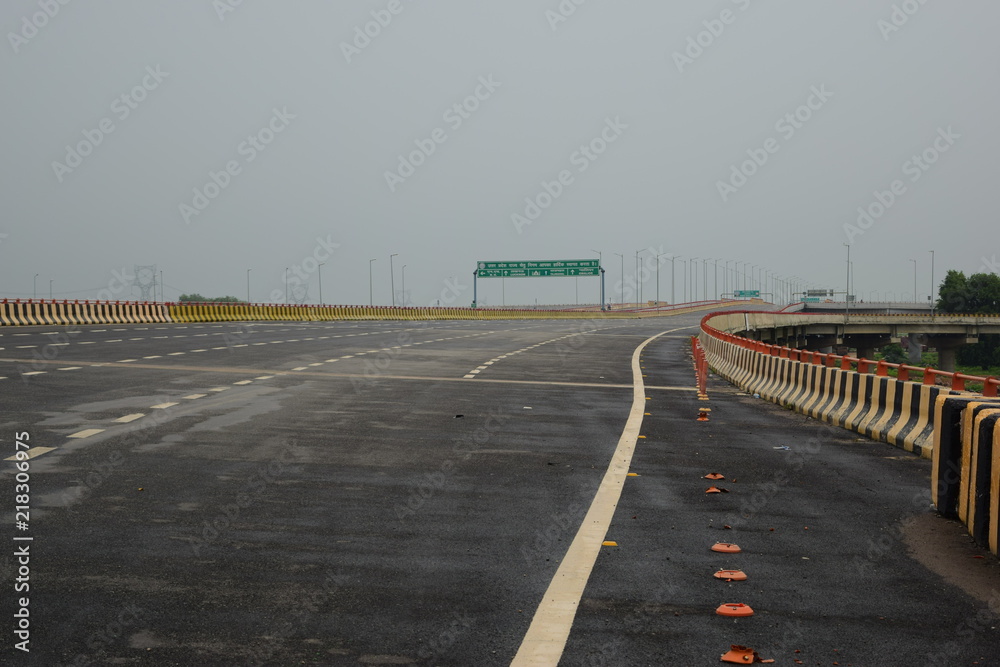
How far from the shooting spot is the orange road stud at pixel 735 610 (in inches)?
218

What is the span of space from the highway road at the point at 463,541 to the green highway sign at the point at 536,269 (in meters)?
129

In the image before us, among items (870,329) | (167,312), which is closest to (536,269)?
(870,329)

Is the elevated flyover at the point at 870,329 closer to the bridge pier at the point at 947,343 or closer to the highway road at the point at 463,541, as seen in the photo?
the bridge pier at the point at 947,343

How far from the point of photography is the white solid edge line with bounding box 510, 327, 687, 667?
491cm

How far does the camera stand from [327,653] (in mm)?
4844

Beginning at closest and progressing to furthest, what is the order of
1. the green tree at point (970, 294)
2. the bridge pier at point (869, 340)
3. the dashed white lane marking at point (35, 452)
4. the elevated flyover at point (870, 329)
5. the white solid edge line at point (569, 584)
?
the white solid edge line at point (569, 584) < the dashed white lane marking at point (35, 452) < the elevated flyover at point (870, 329) < the bridge pier at point (869, 340) < the green tree at point (970, 294)

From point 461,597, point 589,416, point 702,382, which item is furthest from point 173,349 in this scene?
point 461,597

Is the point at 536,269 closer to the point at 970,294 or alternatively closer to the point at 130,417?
the point at 970,294

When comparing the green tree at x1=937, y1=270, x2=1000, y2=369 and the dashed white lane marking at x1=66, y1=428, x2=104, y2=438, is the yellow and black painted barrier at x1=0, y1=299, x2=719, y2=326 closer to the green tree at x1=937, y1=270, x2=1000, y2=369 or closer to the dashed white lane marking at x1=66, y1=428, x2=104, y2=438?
the dashed white lane marking at x1=66, y1=428, x2=104, y2=438

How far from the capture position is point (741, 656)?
15.9 ft

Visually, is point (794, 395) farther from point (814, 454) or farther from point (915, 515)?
point (915, 515)

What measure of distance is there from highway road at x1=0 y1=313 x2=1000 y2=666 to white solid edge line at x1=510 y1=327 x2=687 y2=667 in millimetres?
23

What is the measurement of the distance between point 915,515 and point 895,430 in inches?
188

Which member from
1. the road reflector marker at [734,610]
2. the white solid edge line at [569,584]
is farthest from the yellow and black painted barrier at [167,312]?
the road reflector marker at [734,610]
